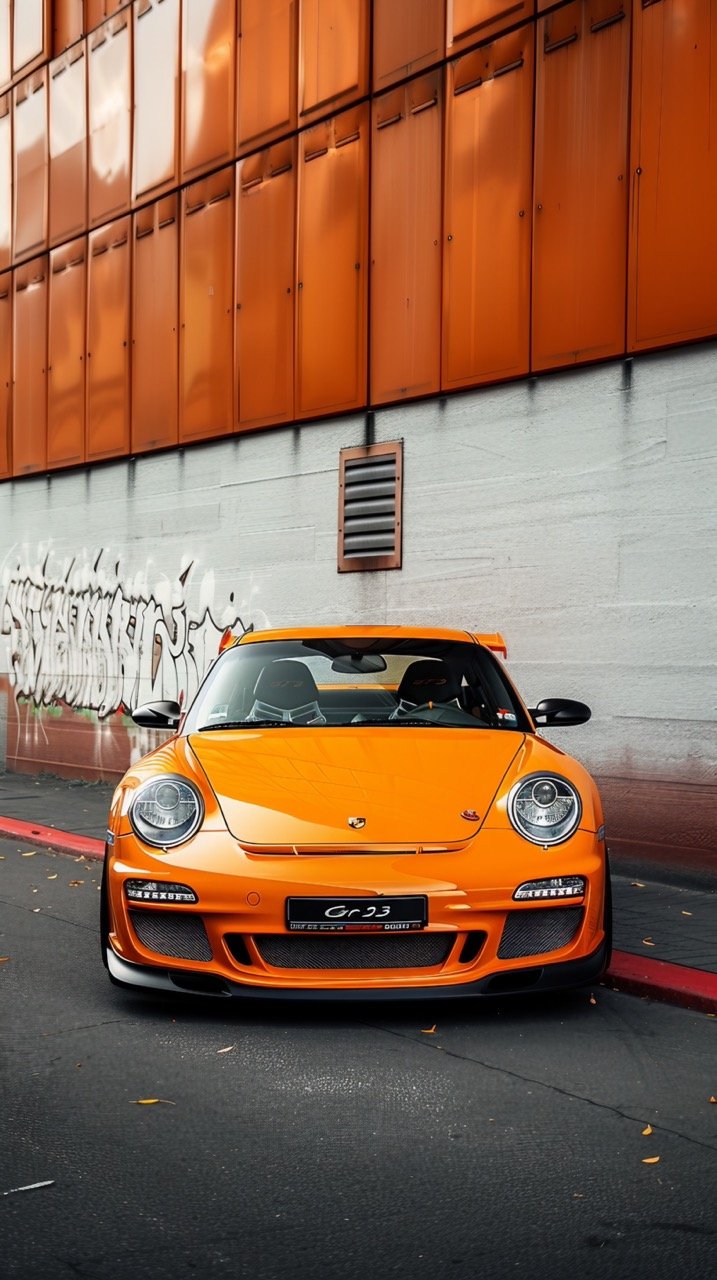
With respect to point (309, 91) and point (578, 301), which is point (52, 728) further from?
point (578, 301)

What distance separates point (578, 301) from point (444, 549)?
2290mm

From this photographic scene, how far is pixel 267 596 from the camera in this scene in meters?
13.0

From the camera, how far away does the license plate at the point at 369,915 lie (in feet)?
15.5

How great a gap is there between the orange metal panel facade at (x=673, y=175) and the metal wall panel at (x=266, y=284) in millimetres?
4306

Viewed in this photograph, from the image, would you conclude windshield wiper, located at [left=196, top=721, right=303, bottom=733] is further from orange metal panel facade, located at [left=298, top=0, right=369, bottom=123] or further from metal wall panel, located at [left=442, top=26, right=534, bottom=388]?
orange metal panel facade, located at [left=298, top=0, right=369, bottom=123]

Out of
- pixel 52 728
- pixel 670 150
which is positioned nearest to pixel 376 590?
pixel 670 150

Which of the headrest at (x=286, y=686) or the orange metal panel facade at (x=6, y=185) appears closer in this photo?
the headrest at (x=286, y=686)

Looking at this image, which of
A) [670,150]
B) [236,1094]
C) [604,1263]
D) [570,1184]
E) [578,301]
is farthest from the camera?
[578,301]

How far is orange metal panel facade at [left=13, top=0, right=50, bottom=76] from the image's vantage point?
17281 mm

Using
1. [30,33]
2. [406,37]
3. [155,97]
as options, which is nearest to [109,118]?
[155,97]

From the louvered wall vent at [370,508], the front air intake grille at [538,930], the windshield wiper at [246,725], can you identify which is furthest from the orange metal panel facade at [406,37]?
the front air intake grille at [538,930]

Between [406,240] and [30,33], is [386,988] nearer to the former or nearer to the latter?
[406,240]

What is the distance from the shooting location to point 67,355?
16.4 meters

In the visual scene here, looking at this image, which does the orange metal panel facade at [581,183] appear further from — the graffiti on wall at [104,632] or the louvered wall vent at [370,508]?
the graffiti on wall at [104,632]
